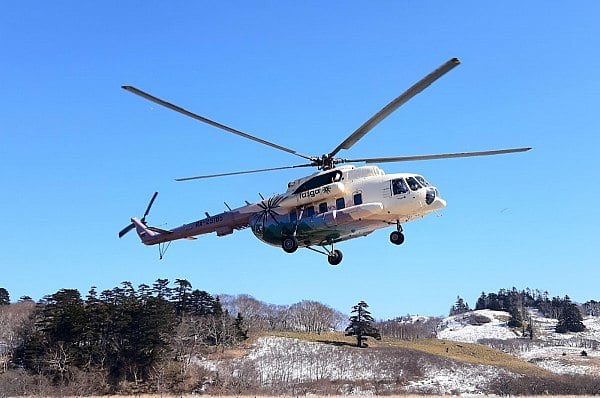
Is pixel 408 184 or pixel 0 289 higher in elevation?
pixel 0 289

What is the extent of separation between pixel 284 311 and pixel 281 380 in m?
79.7

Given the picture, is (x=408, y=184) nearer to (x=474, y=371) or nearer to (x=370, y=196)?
(x=370, y=196)

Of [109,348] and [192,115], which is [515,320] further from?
[192,115]

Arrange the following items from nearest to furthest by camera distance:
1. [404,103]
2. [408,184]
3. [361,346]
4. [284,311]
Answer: [404,103]
[408,184]
[361,346]
[284,311]

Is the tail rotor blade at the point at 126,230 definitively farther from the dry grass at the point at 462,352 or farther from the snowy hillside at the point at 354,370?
the dry grass at the point at 462,352

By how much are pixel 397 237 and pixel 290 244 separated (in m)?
3.97

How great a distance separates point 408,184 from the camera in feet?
72.7

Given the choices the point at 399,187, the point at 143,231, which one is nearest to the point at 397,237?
the point at 399,187

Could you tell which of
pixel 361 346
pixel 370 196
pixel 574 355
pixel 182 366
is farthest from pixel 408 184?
pixel 574 355

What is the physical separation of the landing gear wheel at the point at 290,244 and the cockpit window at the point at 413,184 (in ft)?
15.6

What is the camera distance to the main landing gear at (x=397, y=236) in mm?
22703

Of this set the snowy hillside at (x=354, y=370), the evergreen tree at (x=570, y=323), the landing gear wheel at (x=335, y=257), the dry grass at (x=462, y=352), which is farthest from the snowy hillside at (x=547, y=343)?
the landing gear wheel at (x=335, y=257)

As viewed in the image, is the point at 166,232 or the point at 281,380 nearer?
the point at 166,232

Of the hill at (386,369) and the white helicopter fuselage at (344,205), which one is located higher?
the white helicopter fuselage at (344,205)
